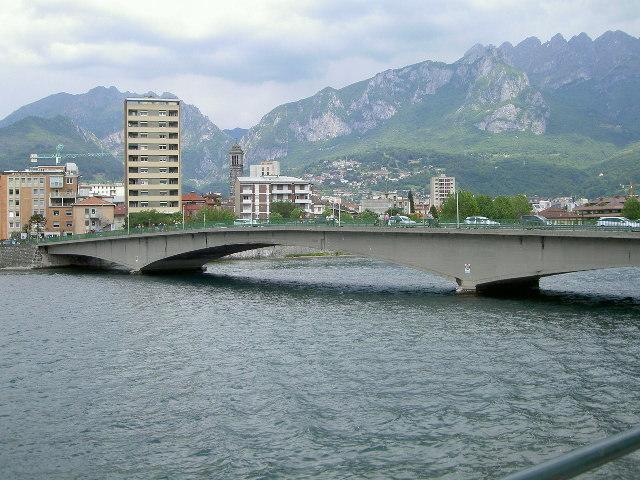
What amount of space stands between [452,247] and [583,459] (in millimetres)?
62419

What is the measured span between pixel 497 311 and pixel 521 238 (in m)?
9.53

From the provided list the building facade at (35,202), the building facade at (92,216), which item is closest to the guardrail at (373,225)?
the building facade at (92,216)

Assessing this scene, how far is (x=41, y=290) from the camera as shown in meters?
78.1

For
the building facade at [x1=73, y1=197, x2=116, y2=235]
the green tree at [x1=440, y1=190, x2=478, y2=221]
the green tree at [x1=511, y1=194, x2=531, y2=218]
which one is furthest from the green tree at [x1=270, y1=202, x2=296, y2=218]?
the green tree at [x1=511, y1=194, x2=531, y2=218]

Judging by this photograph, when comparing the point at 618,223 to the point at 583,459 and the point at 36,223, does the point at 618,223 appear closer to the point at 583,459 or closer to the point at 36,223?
the point at 583,459

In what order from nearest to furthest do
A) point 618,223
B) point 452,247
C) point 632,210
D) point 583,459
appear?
point 583,459 < point 452,247 < point 618,223 < point 632,210

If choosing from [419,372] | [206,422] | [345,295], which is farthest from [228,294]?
[206,422]

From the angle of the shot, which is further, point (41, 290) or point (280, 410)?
point (41, 290)

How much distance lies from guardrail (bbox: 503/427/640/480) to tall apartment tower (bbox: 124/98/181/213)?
150 m

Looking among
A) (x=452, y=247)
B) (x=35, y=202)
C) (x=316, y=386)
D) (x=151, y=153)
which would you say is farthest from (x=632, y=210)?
(x=316, y=386)

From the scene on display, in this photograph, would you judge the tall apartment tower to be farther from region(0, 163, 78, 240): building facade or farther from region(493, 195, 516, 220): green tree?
region(493, 195, 516, 220): green tree

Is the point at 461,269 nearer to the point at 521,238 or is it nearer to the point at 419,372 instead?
the point at 521,238

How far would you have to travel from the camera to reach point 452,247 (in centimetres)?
6700

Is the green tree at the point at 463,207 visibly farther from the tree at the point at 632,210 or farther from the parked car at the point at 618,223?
the parked car at the point at 618,223
